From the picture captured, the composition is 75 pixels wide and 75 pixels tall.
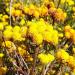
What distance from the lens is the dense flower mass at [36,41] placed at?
3.19 meters

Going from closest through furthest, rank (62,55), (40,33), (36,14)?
(40,33) < (62,55) < (36,14)

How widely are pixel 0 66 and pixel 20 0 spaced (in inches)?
52.0

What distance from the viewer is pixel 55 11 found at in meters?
4.11

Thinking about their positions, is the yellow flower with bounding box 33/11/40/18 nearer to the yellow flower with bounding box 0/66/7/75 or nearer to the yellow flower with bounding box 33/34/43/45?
the yellow flower with bounding box 0/66/7/75

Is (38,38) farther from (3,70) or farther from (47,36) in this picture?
(3,70)

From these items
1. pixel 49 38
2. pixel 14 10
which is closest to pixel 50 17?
pixel 14 10

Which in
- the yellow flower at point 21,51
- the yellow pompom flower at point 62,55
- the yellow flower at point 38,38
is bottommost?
the yellow flower at point 21,51

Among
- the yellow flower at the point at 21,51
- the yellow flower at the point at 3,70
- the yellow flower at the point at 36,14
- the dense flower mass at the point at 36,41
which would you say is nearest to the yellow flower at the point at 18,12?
the dense flower mass at the point at 36,41

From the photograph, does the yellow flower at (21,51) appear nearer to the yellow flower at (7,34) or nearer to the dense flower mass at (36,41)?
the dense flower mass at (36,41)

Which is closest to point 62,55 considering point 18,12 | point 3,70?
point 3,70

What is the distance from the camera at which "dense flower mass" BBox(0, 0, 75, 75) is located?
10.5 ft

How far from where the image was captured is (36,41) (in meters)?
3.14

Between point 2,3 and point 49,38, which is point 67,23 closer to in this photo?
point 2,3

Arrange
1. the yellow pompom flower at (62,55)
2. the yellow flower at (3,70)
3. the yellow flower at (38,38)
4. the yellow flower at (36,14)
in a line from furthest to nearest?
the yellow flower at (36,14) < the yellow flower at (3,70) < the yellow pompom flower at (62,55) < the yellow flower at (38,38)
